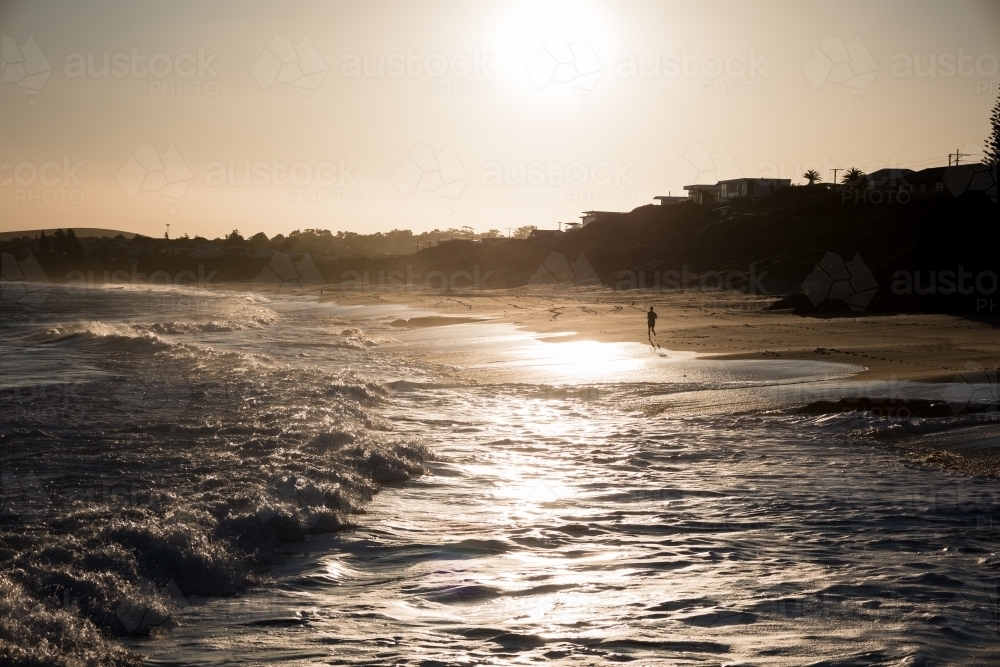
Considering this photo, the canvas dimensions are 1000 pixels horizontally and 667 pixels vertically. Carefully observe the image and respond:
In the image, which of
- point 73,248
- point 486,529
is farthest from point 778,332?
point 73,248

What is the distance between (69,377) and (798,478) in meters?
14.6

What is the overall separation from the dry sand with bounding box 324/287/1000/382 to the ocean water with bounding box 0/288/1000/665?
4239 mm

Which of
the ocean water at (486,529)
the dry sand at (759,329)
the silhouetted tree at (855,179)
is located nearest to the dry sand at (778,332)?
the dry sand at (759,329)

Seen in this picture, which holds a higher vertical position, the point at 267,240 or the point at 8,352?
the point at 267,240

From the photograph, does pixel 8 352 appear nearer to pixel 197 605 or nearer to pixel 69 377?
pixel 69 377

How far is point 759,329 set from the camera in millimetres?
25906

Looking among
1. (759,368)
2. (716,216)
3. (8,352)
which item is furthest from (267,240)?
(759,368)

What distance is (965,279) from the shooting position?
3083 centimetres

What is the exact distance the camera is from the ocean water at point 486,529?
16.6ft

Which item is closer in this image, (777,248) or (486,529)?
(486,529)

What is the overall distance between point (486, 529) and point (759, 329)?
2054 cm

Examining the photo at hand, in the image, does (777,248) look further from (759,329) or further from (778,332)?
(778,332)

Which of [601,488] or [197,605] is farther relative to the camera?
[601,488]

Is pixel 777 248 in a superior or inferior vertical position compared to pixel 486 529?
superior
